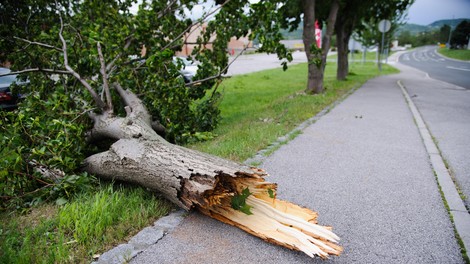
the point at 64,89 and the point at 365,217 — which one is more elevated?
the point at 64,89

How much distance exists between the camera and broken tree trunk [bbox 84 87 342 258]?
2.59 meters

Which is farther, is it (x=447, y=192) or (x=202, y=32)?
(x=202, y=32)

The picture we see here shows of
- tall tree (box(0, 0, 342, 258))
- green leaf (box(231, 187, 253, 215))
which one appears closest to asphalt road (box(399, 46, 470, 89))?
tall tree (box(0, 0, 342, 258))

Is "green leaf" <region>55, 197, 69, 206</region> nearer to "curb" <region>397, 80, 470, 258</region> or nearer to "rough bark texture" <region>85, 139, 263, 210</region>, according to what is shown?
"rough bark texture" <region>85, 139, 263, 210</region>

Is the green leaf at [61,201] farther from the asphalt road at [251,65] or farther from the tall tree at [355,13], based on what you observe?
the asphalt road at [251,65]

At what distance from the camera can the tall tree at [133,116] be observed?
9.31 feet

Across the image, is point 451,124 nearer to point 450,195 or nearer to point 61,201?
point 450,195

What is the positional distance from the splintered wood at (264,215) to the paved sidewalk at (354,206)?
0.29 feet

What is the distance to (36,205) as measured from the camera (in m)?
3.43

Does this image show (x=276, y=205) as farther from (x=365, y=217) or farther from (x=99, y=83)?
(x=99, y=83)

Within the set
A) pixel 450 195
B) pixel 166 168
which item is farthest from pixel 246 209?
pixel 450 195

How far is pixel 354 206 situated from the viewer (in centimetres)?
332

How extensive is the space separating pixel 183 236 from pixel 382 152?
11.9ft

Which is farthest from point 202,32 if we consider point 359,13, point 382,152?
point 359,13
